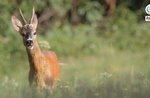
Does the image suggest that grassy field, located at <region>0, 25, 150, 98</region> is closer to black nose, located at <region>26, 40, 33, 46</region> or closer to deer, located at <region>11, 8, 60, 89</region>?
deer, located at <region>11, 8, 60, 89</region>

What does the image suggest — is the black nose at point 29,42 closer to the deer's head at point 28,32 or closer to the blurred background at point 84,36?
the deer's head at point 28,32

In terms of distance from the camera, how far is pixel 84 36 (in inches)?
630

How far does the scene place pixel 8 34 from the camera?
14.2 metres

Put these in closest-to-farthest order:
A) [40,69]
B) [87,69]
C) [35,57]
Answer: [40,69], [35,57], [87,69]

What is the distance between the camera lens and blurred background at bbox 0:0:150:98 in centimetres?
1375

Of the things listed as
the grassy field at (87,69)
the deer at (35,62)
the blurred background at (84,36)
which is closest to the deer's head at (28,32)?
the deer at (35,62)

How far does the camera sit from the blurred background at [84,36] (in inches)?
541

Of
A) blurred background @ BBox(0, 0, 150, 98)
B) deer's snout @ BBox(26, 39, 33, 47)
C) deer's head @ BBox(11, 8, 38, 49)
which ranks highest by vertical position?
deer's head @ BBox(11, 8, 38, 49)

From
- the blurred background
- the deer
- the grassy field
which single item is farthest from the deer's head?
the blurred background

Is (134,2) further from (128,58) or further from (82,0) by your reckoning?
(128,58)

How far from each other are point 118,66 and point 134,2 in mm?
3607

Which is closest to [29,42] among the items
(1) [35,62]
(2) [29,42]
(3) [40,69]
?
(2) [29,42]

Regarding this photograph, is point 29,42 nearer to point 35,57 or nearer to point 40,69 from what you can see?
point 35,57

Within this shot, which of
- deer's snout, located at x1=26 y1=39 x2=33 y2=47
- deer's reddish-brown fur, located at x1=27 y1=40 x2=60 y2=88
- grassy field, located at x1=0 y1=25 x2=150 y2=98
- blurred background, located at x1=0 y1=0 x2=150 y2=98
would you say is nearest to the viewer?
grassy field, located at x1=0 y1=25 x2=150 y2=98
